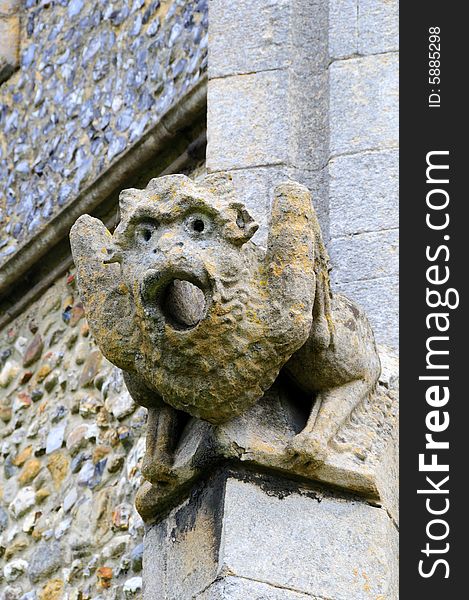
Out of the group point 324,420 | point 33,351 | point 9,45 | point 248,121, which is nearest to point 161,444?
point 324,420

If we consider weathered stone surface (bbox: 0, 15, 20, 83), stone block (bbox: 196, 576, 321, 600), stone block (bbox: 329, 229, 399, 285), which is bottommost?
stone block (bbox: 196, 576, 321, 600)

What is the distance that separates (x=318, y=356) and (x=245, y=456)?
0.83ft

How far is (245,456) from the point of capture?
3.32 metres

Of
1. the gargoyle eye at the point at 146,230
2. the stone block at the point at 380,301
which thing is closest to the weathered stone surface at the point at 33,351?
the stone block at the point at 380,301

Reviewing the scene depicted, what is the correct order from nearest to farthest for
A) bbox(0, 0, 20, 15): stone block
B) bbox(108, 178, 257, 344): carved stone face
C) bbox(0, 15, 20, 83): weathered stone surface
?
bbox(108, 178, 257, 344): carved stone face
bbox(0, 15, 20, 83): weathered stone surface
bbox(0, 0, 20, 15): stone block

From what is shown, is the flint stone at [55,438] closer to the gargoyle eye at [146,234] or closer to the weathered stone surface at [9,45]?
the weathered stone surface at [9,45]

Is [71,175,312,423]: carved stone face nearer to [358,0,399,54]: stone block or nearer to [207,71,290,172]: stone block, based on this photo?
[207,71,290,172]: stone block

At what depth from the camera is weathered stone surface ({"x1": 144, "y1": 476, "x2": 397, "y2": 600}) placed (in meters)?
3.25

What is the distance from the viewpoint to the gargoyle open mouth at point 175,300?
3.16 m

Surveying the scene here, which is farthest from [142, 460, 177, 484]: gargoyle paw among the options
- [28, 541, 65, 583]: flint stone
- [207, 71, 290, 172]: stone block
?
[28, 541, 65, 583]: flint stone

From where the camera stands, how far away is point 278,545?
10.8 feet

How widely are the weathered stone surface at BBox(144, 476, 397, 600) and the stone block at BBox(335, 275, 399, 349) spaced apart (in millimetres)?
518

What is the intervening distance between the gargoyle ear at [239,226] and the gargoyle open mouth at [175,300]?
0.11 meters

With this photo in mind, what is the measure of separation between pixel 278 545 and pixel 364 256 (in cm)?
89
